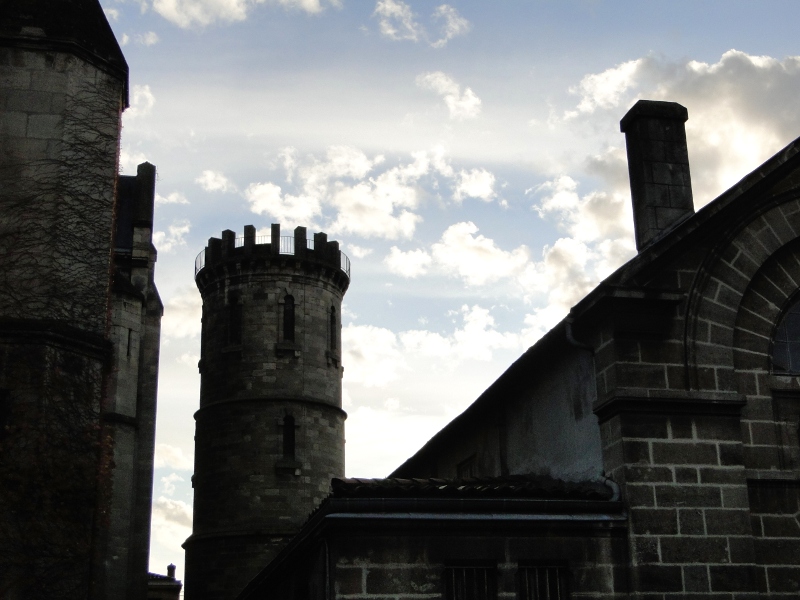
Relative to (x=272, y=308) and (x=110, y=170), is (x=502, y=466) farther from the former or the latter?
(x=272, y=308)

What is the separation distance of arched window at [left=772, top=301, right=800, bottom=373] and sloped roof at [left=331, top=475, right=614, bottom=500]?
126 inches

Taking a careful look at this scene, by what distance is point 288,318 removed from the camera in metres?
42.4

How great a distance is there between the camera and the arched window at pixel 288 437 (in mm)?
40688

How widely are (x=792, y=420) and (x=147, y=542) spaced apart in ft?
49.4

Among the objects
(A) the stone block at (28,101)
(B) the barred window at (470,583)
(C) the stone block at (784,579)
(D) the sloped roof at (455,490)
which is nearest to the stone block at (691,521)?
(D) the sloped roof at (455,490)

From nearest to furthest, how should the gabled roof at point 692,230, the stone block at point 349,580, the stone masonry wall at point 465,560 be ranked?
1. the stone block at point 349,580
2. the stone masonry wall at point 465,560
3. the gabled roof at point 692,230

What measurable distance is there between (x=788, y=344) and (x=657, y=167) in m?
3.23

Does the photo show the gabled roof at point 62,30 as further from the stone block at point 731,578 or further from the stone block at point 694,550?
the stone block at point 731,578

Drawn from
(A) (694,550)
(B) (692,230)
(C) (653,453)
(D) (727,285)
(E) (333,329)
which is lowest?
(A) (694,550)

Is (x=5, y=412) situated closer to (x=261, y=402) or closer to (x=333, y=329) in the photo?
(x=261, y=402)

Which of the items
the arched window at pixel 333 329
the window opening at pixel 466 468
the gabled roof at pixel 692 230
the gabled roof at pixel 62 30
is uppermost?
the arched window at pixel 333 329

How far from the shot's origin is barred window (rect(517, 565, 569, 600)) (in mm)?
12977

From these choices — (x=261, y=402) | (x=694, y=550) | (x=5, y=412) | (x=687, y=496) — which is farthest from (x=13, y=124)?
(x=261, y=402)

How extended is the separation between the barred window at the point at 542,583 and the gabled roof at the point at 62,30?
7.88 metres
